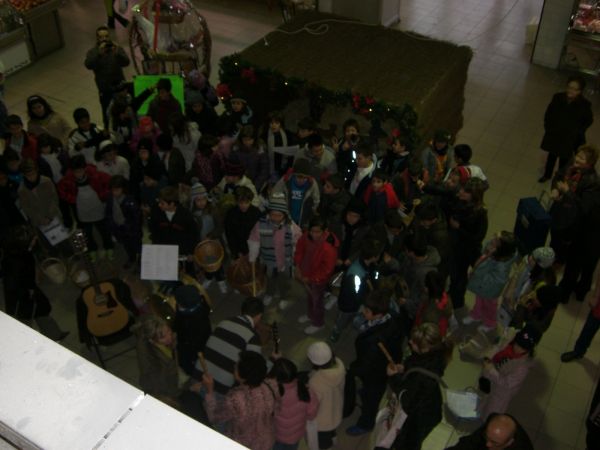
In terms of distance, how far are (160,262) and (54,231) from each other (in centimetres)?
146

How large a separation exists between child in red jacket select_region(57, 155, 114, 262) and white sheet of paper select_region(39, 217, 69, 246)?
0.75ft

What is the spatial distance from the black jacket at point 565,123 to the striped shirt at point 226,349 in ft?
16.7

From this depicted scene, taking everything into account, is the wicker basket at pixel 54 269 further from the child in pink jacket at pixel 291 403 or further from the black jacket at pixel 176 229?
the child in pink jacket at pixel 291 403

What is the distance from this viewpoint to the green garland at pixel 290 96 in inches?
297

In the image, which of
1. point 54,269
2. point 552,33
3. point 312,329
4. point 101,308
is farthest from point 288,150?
point 552,33

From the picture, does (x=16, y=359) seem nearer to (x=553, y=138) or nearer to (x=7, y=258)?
(x=7, y=258)

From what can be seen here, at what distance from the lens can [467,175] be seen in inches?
244

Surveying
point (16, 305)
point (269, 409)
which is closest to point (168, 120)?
point (16, 305)

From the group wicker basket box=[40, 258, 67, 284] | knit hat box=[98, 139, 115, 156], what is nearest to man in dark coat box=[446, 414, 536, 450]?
knit hat box=[98, 139, 115, 156]

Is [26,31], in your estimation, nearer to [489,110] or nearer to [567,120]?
[489,110]

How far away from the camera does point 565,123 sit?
25.0 ft

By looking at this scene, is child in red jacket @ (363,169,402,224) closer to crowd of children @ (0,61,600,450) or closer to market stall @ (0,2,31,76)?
crowd of children @ (0,61,600,450)

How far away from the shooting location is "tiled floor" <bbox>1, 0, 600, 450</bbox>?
224 inches

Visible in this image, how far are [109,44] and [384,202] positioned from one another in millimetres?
4709
